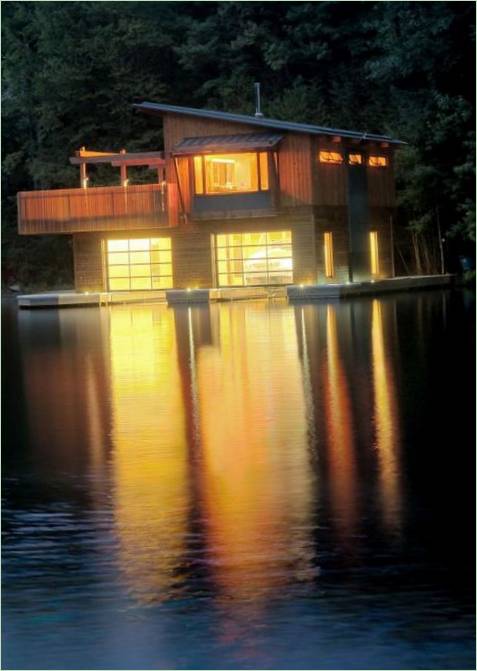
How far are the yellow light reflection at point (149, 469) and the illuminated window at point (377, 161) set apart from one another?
26444 millimetres

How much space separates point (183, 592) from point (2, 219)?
5362 cm

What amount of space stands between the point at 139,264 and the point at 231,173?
512 centimetres

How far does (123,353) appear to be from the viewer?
24.0m

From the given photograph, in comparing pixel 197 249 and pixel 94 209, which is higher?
pixel 94 209

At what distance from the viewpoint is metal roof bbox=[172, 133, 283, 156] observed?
43.5 m

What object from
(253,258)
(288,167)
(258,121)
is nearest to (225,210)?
(253,258)

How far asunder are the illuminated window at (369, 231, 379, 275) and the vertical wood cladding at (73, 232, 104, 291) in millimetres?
9853

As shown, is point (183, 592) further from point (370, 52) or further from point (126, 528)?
point (370, 52)

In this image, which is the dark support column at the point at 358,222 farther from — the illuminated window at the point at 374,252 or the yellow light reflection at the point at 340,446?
the yellow light reflection at the point at 340,446

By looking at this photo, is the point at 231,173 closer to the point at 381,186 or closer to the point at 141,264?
the point at 141,264

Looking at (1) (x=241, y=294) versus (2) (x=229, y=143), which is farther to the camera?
(1) (x=241, y=294)

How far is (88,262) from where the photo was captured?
47875 millimetres

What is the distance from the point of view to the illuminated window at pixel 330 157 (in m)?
44.8

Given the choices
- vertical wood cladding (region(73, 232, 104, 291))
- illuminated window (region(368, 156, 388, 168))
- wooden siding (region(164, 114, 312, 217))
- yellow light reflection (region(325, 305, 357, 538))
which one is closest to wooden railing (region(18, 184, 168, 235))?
wooden siding (region(164, 114, 312, 217))
